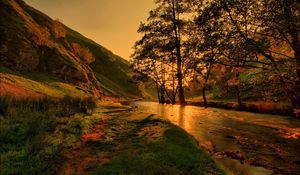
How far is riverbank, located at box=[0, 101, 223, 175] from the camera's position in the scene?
25.8 feet

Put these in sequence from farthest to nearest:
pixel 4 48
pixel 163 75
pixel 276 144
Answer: pixel 163 75
pixel 4 48
pixel 276 144

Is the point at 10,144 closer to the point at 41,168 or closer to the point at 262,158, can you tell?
the point at 41,168

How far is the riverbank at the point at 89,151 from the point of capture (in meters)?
7.86

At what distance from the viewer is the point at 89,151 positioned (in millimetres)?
10164

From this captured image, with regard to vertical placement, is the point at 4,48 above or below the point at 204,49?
above

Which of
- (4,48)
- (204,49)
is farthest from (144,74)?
(204,49)

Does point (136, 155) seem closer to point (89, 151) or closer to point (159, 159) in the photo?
point (159, 159)

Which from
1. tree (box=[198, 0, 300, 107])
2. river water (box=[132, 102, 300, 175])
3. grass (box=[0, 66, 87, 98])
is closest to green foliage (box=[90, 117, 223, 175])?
river water (box=[132, 102, 300, 175])

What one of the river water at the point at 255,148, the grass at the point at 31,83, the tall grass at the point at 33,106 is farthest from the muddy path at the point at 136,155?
the grass at the point at 31,83

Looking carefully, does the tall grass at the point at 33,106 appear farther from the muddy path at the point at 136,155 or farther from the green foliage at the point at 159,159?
the green foliage at the point at 159,159

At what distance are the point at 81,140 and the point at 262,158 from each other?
10113 millimetres

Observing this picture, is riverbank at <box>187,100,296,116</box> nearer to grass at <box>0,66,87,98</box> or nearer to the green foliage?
the green foliage

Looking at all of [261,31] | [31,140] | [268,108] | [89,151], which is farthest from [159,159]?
[268,108]

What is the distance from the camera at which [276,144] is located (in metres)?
14.8
